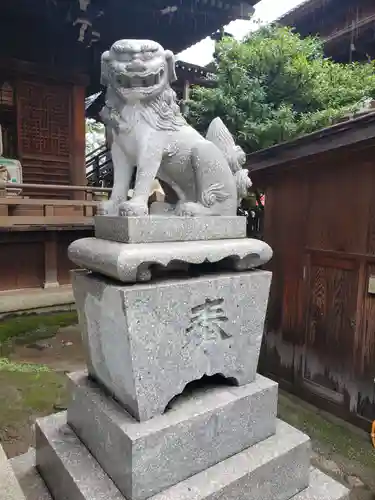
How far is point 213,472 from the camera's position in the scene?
5.69 ft

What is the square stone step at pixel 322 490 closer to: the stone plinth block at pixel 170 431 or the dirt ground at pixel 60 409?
the stone plinth block at pixel 170 431

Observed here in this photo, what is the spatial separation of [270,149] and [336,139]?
79 cm

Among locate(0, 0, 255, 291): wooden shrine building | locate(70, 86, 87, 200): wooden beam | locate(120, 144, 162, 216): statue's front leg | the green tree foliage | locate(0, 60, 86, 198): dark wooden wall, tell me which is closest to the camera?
locate(120, 144, 162, 216): statue's front leg

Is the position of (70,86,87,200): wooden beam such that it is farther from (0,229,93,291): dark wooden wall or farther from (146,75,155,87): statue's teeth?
(146,75,155,87): statue's teeth

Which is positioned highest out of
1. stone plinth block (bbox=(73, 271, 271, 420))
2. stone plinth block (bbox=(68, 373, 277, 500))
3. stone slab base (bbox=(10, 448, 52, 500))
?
stone plinth block (bbox=(73, 271, 271, 420))

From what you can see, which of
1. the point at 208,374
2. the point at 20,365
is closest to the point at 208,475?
the point at 208,374

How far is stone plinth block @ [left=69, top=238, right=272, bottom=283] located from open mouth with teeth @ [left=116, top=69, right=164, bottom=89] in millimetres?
773

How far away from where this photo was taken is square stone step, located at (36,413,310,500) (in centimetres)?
163

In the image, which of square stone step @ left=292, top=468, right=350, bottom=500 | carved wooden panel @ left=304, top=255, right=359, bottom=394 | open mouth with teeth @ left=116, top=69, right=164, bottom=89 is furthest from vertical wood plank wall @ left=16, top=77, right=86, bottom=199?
square stone step @ left=292, top=468, right=350, bottom=500

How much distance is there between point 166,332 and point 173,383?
265mm

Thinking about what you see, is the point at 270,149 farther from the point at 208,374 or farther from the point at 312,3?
the point at 312,3

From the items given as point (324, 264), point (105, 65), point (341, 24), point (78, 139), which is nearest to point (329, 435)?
point (324, 264)

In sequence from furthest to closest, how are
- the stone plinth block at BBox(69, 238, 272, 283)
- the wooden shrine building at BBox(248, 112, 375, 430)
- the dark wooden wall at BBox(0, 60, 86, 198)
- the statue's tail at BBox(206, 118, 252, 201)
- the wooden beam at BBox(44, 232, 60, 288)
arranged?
the dark wooden wall at BBox(0, 60, 86, 198)
the wooden beam at BBox(44, 232, 60, 288)
the wooden shrine building at BBox(248, 112, 375, 430)
the statue's tail at BBox(206, 118, 252, 201)
the stone plinth block at BBox(69, 238, 272, 283)

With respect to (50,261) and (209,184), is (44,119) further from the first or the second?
(209,184)
